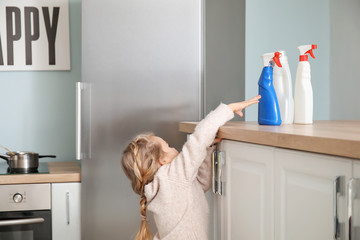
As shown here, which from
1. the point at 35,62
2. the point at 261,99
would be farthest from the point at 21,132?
the point at 261,99

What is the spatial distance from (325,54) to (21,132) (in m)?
1.90

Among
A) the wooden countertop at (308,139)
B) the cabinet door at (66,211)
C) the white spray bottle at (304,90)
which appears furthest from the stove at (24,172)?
the white spray bottle at (304,90)

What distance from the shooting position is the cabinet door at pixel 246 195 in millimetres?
1372

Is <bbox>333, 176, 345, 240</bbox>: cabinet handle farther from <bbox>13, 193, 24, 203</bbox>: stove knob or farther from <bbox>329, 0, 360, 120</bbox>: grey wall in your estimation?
<bbox>329, 0, 360, 120</bbox>: grey wall

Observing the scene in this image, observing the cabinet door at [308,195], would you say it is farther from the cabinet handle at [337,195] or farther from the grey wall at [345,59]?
the grey wall at [345,59]

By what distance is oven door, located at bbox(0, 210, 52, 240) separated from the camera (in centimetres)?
234

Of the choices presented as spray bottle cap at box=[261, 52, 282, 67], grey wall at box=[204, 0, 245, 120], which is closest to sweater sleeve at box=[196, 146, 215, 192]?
spray bottle cap at box=[261, 52, 282, 67]

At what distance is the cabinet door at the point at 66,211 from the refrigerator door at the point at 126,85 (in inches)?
1.5

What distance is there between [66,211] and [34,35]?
114 centimetres

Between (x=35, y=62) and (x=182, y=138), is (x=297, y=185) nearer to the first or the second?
(x=182, y=138)

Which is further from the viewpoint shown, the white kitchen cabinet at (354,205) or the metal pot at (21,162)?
the metal pot at (21,162)

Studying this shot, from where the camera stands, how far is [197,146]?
5.50 ft

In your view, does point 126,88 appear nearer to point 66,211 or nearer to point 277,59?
point 66,211

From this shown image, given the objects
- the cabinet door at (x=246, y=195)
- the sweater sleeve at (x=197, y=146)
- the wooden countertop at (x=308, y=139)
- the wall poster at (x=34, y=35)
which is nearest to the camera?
the wooden countertop at (x=308, y=139)
